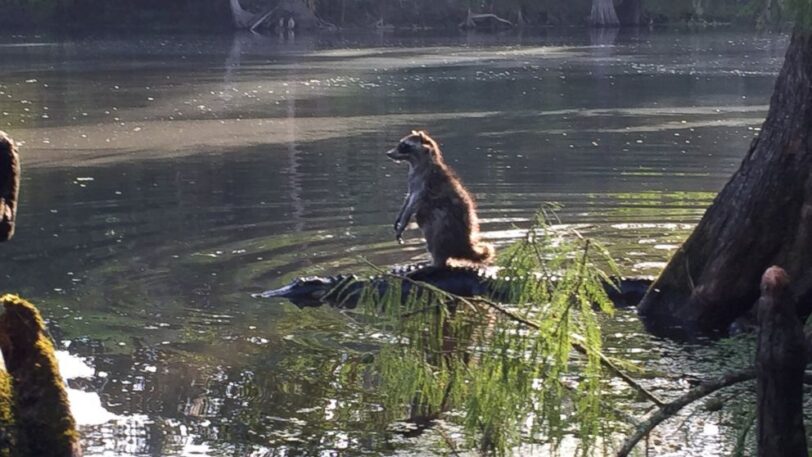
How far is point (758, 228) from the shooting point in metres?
9.90

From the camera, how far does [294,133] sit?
2427 cm

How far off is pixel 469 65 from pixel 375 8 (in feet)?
100

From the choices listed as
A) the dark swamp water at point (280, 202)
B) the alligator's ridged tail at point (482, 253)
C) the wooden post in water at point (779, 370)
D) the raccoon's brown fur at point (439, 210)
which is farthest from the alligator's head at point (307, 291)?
the wooden post in water at point (779, 370)

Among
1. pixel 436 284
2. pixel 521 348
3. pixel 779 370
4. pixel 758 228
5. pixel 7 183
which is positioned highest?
pixel 7 183

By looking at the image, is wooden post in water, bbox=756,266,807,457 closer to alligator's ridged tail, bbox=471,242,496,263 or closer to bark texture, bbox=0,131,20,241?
bark texture, bbox=0,131,20,241

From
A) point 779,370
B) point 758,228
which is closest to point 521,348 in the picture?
point 779,370

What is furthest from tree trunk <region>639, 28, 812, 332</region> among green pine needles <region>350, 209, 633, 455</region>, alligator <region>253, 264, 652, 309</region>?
green pine needles <region>350, 209, 633, 455</region>

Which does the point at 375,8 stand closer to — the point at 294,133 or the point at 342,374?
the point at 294,133

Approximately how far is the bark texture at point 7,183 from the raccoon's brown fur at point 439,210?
709 centimetres

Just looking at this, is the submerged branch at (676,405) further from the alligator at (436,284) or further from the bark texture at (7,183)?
the alligator at (436,284)

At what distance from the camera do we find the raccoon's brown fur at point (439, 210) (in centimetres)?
1159

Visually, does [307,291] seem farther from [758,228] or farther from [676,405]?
[676,405]

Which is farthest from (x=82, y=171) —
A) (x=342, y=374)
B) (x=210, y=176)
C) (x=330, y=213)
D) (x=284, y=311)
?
(x=342, y=374)

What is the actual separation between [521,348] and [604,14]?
214ft
